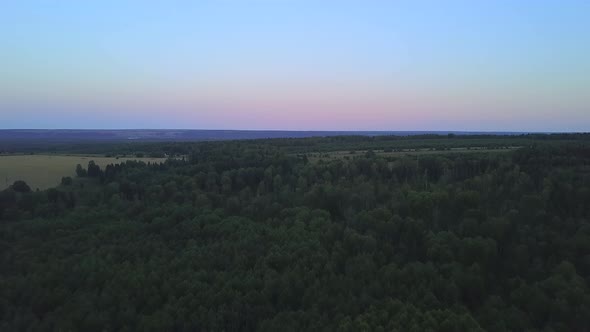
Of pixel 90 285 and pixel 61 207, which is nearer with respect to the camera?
pixel 90 285

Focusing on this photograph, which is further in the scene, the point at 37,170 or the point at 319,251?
the point at 37,170

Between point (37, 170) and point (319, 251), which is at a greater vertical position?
point (37, 170)

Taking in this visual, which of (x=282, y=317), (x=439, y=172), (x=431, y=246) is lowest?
(x=282, y=317)

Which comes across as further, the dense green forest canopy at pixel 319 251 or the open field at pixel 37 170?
the open field at pixel 37 170

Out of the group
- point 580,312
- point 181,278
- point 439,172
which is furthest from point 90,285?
point 439,172

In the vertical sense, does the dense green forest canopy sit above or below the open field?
below

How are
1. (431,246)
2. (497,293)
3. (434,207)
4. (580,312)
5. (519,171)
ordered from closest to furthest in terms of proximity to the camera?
(580,312) < (497,293) < (431,246) < (434,207) < (519,171)

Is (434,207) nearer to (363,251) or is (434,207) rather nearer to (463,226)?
(463,226)

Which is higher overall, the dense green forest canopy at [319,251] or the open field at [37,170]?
the open field at [37,170]
